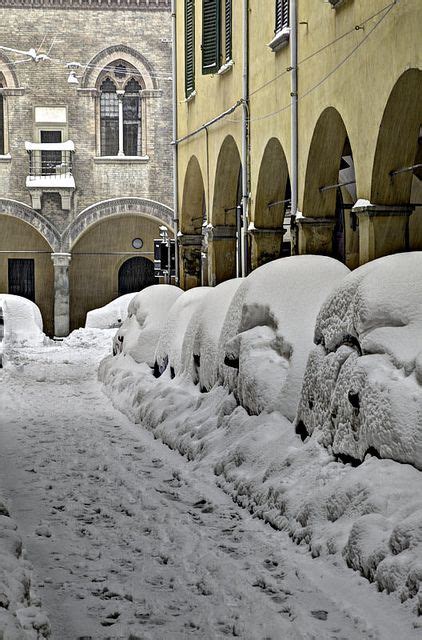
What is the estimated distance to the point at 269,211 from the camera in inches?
644

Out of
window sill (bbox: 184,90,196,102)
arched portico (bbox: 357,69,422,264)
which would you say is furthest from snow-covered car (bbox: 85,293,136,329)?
arched portico (bbox: 357,69,422,264)

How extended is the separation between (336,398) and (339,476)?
73 centimetres

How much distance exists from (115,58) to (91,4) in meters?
1.89

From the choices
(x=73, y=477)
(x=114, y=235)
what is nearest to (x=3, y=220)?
(x=114, y=235)

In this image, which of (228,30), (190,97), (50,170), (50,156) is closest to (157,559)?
(228,30)

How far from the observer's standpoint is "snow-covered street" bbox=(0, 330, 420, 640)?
5566 mm

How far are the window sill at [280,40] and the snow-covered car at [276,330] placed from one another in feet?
14.9

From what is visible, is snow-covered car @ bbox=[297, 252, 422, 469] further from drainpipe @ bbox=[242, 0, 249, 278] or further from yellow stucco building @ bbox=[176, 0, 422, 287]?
drainpipe @ bbox=[242, 0, 249, 278]

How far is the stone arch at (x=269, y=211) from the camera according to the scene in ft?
53.0

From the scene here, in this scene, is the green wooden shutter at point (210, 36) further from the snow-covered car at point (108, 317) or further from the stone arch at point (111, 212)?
the stone arch at point (111, 212)

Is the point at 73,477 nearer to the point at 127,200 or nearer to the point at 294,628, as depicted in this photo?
the point at 294,628

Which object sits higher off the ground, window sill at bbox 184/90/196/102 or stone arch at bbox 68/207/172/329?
window sill at bbox 184/90/196/102

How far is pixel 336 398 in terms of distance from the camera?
795 centimetres

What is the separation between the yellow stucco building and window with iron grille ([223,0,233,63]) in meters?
0.04
